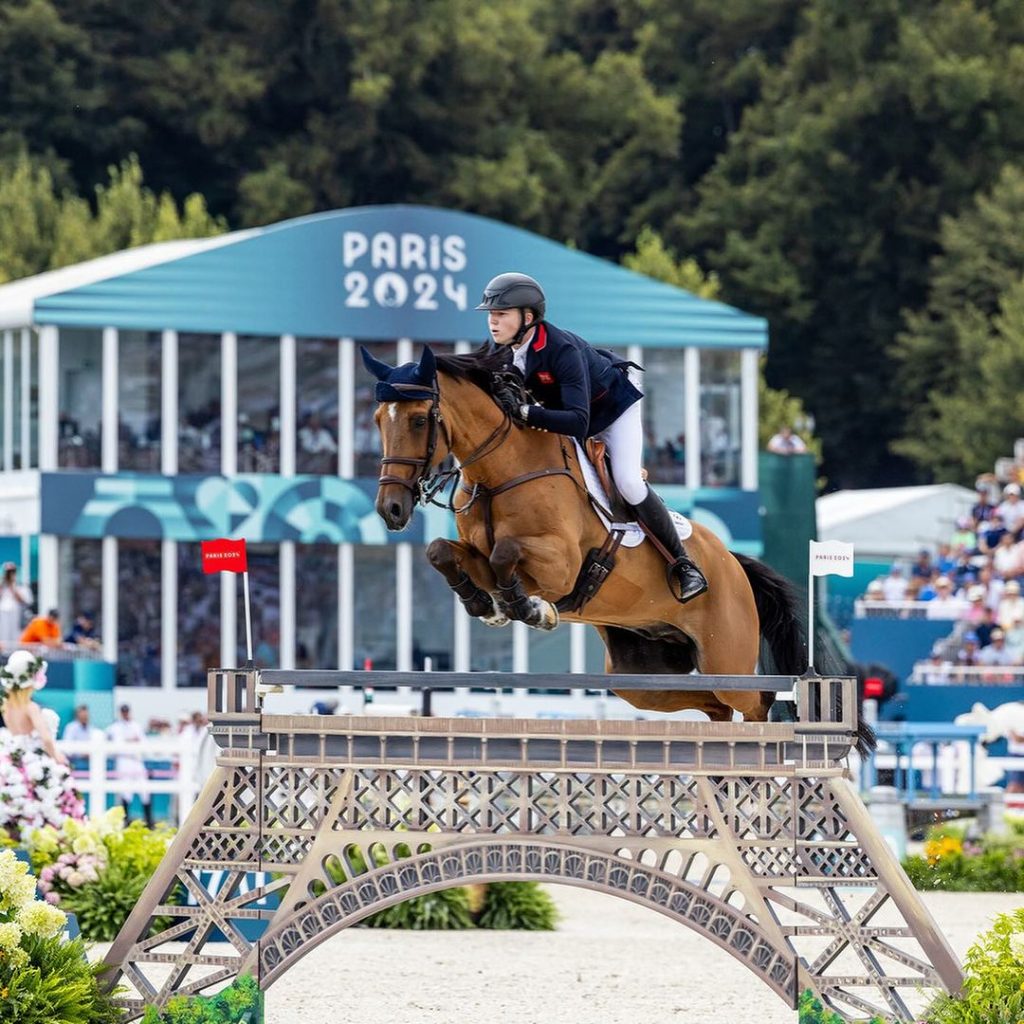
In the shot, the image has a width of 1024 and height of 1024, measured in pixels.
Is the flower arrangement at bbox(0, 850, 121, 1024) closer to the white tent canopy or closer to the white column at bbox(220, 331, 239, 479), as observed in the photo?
the white column at bbox(220, 331, 239, 479)

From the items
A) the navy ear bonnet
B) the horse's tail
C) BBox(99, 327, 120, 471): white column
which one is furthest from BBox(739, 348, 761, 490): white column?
the navy ear bonnet

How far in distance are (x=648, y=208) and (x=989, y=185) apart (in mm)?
6682

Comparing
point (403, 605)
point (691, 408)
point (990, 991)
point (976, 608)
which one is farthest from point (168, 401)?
point (990, 991)

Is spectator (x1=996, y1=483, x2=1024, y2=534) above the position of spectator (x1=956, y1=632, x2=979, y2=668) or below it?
above

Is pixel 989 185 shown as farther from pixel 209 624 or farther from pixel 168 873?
pixel 168 873

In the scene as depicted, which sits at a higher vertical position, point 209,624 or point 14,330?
point 14,330

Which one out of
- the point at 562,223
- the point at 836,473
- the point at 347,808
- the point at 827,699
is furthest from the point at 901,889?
the point at 836,473

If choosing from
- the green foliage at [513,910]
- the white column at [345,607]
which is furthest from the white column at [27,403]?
the green foliage at [513,910]

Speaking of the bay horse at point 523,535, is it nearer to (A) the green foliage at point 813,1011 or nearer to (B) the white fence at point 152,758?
(A) the green foliage at point 813,1011

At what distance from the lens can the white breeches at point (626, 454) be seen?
877cm

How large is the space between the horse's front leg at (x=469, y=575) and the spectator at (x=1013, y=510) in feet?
57.9

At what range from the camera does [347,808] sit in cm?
728

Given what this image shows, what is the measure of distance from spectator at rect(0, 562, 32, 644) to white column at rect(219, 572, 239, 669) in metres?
2.52

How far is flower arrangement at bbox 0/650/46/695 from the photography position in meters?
11.3
